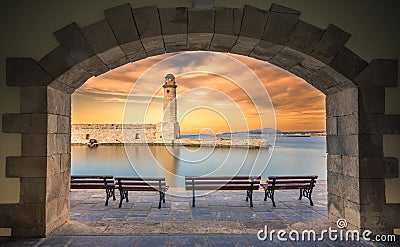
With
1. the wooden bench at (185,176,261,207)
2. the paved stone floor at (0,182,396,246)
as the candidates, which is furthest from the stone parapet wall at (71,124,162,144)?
the wooden bench at (185,176,261,207)

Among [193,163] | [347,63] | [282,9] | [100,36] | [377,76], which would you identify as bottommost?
[193,163]

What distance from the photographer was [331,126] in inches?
162

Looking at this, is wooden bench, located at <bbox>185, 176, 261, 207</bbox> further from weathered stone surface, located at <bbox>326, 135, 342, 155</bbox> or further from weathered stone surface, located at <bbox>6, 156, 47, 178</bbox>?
weathered stone surface, located at <bbox>6, 156, 47, 178</bbox>

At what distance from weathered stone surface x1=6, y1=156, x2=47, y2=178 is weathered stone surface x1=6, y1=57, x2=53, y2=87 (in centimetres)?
87

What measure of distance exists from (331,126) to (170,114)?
2471 cm

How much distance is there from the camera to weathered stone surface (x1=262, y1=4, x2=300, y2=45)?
3439mm

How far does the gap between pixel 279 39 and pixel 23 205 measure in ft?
11.7

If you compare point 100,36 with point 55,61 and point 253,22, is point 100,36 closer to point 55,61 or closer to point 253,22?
point 55,61

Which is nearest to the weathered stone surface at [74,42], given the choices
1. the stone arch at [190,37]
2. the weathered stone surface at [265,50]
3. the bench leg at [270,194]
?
the stone arch at [190,37]

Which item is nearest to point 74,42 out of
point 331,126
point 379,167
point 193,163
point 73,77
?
point 73,77

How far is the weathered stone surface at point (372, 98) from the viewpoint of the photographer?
11.4ft

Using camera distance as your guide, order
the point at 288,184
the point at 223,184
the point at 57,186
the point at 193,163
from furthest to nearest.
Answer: the point at 193,163, the point at 288,184, the point at 223,184, the point at 57,186

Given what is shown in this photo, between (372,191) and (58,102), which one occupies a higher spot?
(58,102)

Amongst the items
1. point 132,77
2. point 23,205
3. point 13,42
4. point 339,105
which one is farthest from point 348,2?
point 132,77
